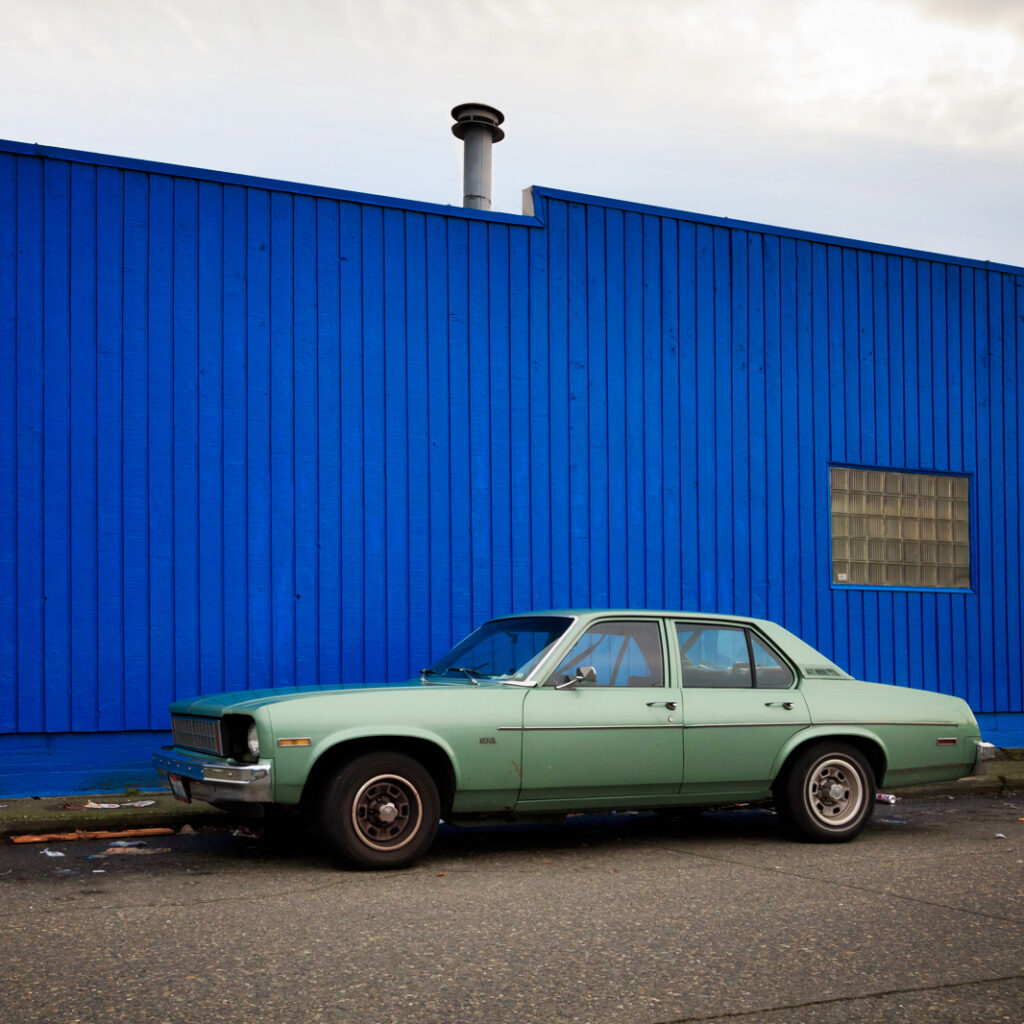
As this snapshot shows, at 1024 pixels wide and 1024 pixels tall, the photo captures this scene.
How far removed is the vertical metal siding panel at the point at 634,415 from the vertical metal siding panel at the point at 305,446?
3.18m

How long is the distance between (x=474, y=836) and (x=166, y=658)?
10.8 feet

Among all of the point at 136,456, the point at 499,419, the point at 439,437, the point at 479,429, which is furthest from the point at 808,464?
the point at 136,456

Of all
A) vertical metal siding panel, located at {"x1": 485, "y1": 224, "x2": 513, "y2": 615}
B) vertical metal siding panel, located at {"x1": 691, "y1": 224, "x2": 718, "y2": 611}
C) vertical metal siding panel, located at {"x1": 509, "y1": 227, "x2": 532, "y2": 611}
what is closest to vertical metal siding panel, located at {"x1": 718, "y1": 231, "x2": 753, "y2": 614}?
vertical metal siding panel, located at {"x1": 691, "y1": 224, "x2": 718, "y2": 611}

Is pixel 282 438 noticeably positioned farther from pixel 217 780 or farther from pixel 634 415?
pixel 217 780

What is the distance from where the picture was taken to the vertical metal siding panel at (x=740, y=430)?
12586 mm

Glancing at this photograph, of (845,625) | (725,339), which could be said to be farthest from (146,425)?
(845,625)

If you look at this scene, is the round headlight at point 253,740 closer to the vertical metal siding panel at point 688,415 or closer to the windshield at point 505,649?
the windshield at point 505,649

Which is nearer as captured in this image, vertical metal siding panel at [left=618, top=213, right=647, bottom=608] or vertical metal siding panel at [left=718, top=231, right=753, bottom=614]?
vertical metal siding panel at [left=618, top=213, right=647, bottom=608]

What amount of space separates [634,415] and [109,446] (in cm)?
505

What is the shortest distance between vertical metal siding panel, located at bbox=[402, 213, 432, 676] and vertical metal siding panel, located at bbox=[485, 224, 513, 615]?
2.13 ft

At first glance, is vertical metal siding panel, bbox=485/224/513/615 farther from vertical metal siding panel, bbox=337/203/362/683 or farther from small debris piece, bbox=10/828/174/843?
small debris piece, bbox=10/828/174/843

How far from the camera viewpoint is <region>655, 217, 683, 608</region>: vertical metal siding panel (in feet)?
40.2

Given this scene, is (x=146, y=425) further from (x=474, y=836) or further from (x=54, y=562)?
(x=474, y=836)

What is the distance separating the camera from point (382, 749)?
6.91 metres
